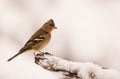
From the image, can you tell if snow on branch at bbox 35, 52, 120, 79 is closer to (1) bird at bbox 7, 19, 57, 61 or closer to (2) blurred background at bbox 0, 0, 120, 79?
(1) bird at bbox 7, 19, 57, 61

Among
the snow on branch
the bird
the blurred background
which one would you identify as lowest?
the snow on branch

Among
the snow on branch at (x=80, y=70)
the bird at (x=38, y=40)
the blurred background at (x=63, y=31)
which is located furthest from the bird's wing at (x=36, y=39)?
the snow on branch at (x=80, y=70)

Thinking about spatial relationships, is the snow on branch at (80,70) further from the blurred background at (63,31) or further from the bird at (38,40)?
the blurred background at (63,31)

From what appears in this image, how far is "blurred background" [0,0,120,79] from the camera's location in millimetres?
2846

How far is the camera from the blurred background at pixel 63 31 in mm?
2846

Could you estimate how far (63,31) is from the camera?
11.3ft

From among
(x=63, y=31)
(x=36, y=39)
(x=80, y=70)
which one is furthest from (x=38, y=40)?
(x=80, y=70)

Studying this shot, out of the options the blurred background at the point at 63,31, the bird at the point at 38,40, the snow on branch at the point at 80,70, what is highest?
the blurred background at the point at 63,31

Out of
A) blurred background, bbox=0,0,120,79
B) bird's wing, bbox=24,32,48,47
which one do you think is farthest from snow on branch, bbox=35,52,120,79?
blurred background, bbox=0,0,120,79

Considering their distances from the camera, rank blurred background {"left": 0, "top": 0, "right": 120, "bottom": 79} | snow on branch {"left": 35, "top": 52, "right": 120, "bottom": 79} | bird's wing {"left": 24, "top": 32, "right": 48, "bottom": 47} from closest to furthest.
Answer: snow on branch {"left": 35, "top": 52, "right": 120, "bottom": 79}
bird's wing {"left": 24, "top": 32, "right": 48, "bottom": 47}
blurred background {"left": 0, "top": 0, "right": 120, "bottom": 79}

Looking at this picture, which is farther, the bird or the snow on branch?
the bird

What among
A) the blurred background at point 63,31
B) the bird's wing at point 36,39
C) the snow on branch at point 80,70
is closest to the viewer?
the snow on branch at point 80,70

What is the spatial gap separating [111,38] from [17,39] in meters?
0.67

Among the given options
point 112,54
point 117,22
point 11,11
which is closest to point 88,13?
point 117,22
